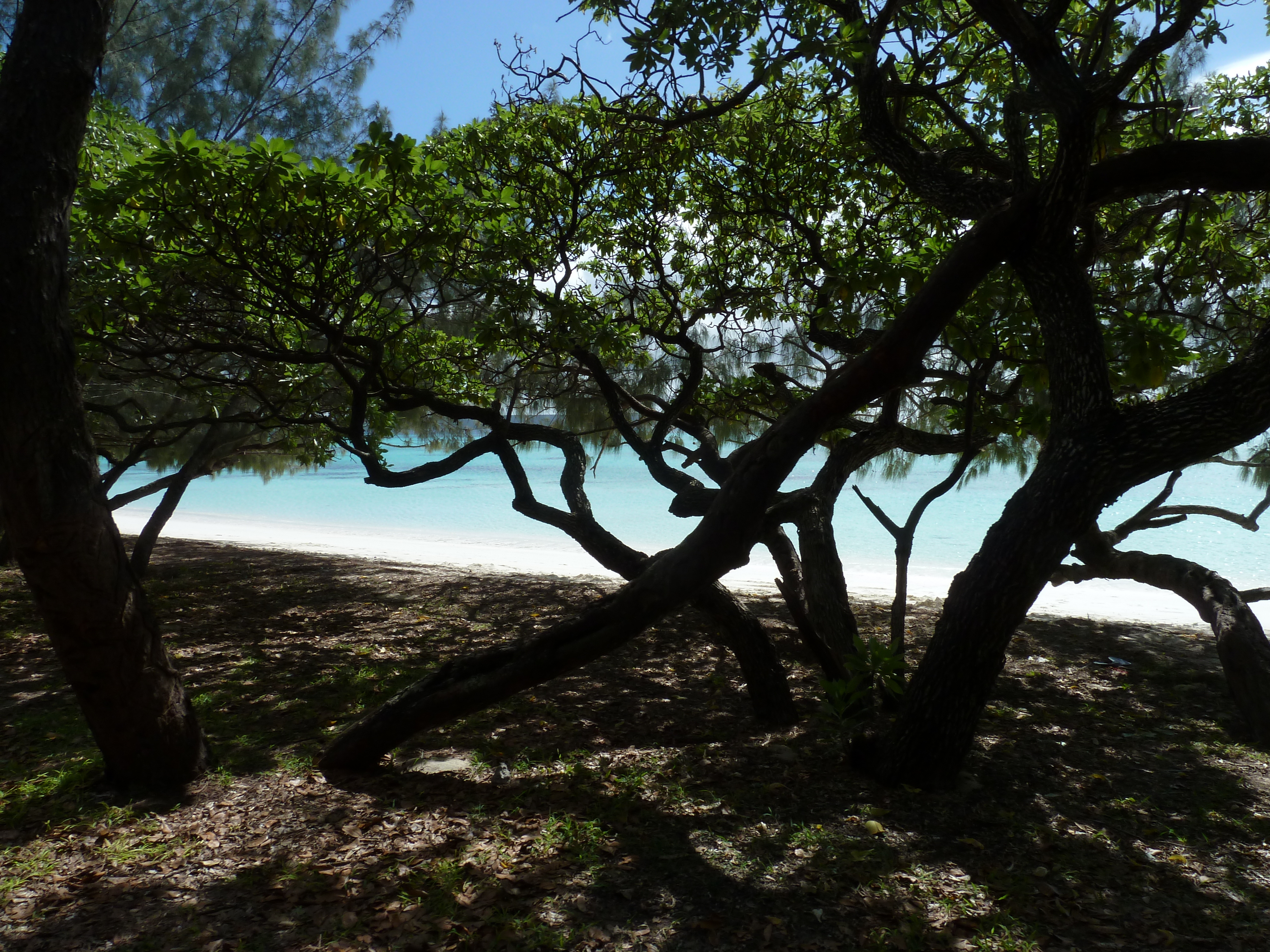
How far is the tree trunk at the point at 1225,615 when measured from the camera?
191 inches

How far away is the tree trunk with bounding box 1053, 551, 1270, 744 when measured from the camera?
4.86 m

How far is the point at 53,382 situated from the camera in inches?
119

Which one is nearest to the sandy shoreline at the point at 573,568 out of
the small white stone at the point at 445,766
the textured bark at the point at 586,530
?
the textured bark at the point at 586,530

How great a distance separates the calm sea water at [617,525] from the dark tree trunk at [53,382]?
3049 millimetres

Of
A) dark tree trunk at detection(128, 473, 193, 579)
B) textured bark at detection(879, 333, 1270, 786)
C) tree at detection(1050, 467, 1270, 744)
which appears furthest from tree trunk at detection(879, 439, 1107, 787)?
dark tree trunk at detection(128, 473, 193, 579)

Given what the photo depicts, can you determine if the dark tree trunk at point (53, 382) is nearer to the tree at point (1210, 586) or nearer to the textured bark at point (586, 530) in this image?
the textured bark at point (586, 530)

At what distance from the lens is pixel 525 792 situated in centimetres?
378

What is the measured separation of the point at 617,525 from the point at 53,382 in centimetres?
2623

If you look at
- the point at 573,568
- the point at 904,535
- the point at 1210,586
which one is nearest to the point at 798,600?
the point at 904,535

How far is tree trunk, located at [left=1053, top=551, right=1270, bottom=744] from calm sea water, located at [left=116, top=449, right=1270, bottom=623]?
3.14 m

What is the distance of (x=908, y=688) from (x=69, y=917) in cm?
339

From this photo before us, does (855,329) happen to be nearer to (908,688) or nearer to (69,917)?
(908,688)

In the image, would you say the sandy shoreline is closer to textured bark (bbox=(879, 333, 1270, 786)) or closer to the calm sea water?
the calm sea water

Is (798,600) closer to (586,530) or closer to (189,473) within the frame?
(586,530)
